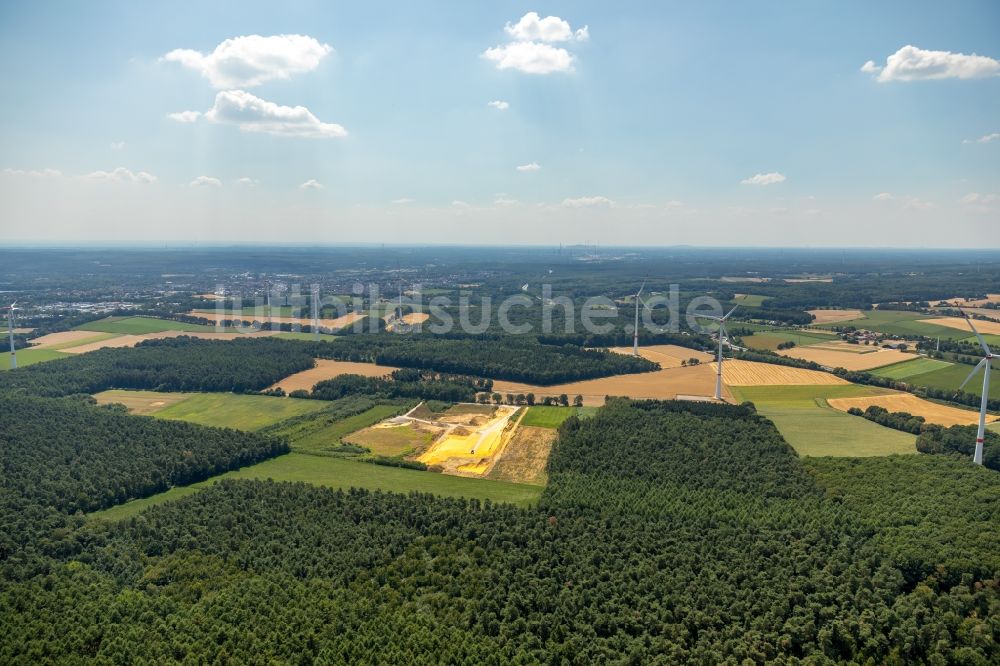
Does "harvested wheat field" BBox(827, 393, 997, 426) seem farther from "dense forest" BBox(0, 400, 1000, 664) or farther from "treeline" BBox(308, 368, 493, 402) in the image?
"treeline" BBox(308, 368, 493, 402)

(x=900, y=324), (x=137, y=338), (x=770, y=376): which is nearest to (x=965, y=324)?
(x=900, y=324)

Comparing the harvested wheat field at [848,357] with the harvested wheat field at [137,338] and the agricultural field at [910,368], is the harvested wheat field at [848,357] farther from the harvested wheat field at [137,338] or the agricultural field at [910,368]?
the harvested wheat field at [137,338]

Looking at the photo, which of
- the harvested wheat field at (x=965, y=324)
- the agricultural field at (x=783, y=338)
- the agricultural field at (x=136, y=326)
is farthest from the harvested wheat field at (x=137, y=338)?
the harvested wheat field at (x=965, y=324)

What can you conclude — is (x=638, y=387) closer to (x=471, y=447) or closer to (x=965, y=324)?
(x=471, y=447)

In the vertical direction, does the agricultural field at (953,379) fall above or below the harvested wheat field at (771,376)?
above

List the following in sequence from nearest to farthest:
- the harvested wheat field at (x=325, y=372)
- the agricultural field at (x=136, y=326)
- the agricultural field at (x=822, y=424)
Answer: the agricultural field at (x=822, y=424)
the harvested wheat field at (x=325, y=372)
the agricultural field at (x=136, y=326)

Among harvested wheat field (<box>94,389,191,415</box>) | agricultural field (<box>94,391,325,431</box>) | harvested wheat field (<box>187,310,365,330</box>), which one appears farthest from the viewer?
harvested wheat field (<box>187,310,365,330</box>)

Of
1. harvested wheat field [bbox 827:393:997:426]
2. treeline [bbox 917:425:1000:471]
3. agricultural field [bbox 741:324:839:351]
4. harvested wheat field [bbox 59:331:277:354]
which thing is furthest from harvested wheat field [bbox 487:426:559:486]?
harvested wheat field [bbox 59:331:277:354]
